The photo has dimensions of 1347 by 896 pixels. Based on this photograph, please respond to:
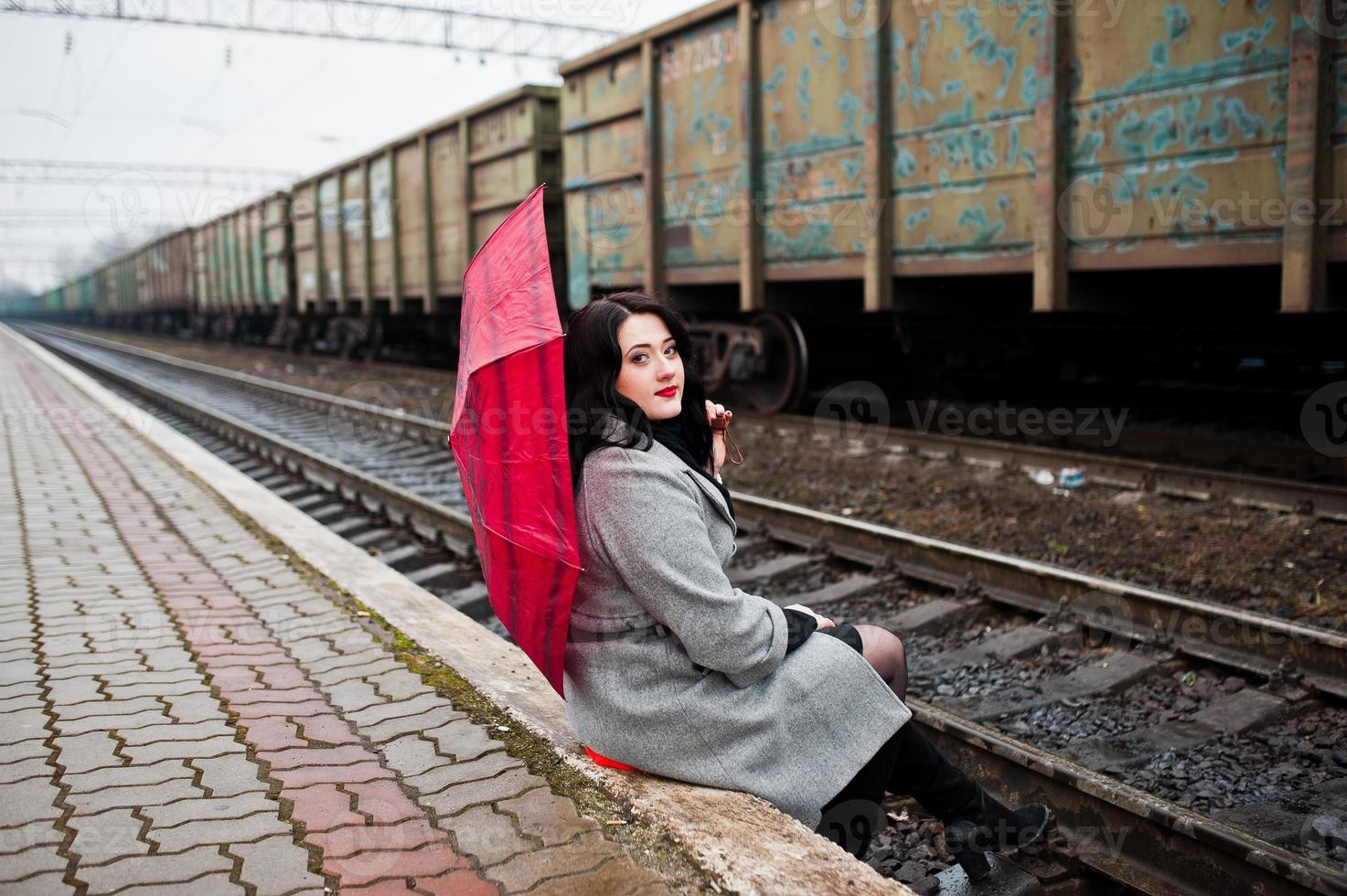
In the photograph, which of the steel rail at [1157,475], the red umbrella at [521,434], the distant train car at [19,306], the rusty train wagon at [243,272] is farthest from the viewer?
the distant train car at [19,306]

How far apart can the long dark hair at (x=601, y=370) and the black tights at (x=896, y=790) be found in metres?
0.81

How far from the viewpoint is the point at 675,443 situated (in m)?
2.27

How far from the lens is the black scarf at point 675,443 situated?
7.39 feet

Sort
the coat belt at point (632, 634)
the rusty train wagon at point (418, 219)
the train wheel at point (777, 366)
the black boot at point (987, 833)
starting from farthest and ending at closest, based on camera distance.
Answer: the rusty train wagon at point (418, 219) → the train wheel at point (777, 366) → the black boot at point (987, 833) → the coat belt at point (632, 634)

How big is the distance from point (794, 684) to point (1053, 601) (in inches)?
90.3

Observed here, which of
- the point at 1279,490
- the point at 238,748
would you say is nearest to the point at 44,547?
the point at 238,748

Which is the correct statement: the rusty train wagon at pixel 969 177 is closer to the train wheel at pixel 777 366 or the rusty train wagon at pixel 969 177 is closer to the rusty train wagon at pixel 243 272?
the train wheel at pixel 777 366

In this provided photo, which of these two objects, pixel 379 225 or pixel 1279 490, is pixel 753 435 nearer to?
pixel 1279 490

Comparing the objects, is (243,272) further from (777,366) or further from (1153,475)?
(1153,475)

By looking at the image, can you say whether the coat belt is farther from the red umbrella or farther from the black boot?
the black boot

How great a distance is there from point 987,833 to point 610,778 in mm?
839

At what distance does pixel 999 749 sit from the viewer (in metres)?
2.87

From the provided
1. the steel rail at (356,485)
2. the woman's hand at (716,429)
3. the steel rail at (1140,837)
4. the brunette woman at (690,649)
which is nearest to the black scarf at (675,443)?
the brunette woman at (690,649)

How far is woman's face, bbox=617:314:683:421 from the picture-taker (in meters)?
2.24
